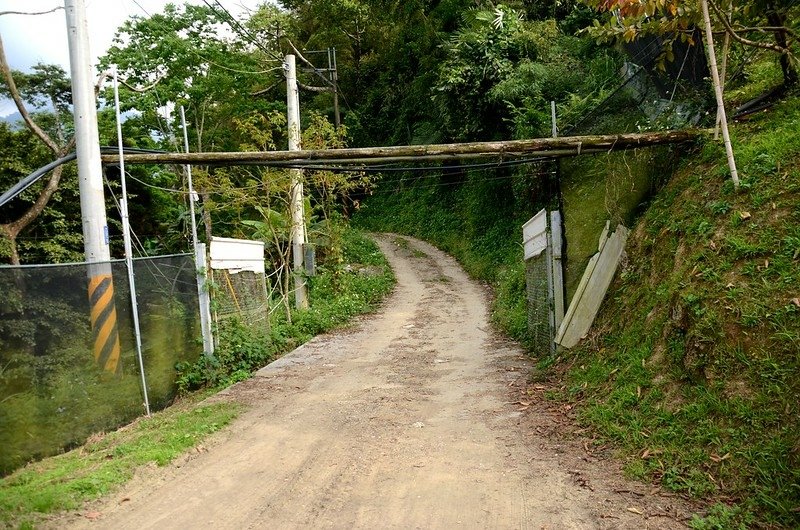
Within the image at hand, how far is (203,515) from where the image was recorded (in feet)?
12.2

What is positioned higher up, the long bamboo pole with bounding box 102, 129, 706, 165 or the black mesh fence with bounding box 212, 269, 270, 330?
the long bamboo pole with bounding box 102, 129, 706, 165

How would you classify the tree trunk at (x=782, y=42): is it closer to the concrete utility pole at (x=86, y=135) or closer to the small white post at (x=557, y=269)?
the small white post at (x=557, y=269)

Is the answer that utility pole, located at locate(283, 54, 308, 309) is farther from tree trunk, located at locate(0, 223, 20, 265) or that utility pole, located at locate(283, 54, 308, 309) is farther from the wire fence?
the wire fence

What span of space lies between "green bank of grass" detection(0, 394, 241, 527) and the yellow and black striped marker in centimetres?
80

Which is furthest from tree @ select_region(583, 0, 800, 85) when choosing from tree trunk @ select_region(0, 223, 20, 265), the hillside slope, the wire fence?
tree trunk @ select_region(0, 223, 20, 265)

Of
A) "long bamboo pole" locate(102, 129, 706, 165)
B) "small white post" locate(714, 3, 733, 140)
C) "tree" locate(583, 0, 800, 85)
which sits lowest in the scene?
Answer: "long bamboo pole" locate(102, 129, 706, 165)

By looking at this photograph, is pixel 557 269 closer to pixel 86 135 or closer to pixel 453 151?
pixel 453 151

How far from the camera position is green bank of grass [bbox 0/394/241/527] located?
12.3 feet

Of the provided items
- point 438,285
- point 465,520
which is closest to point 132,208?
point 438,285

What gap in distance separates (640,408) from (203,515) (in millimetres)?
3745

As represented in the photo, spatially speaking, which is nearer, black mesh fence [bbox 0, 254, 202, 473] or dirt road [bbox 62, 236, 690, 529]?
dirt road [bbox 62, 236, 690, 529]

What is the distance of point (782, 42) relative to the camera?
580cm

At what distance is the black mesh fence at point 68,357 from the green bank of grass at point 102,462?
0.24 m

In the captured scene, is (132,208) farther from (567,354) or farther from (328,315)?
(567,354)
